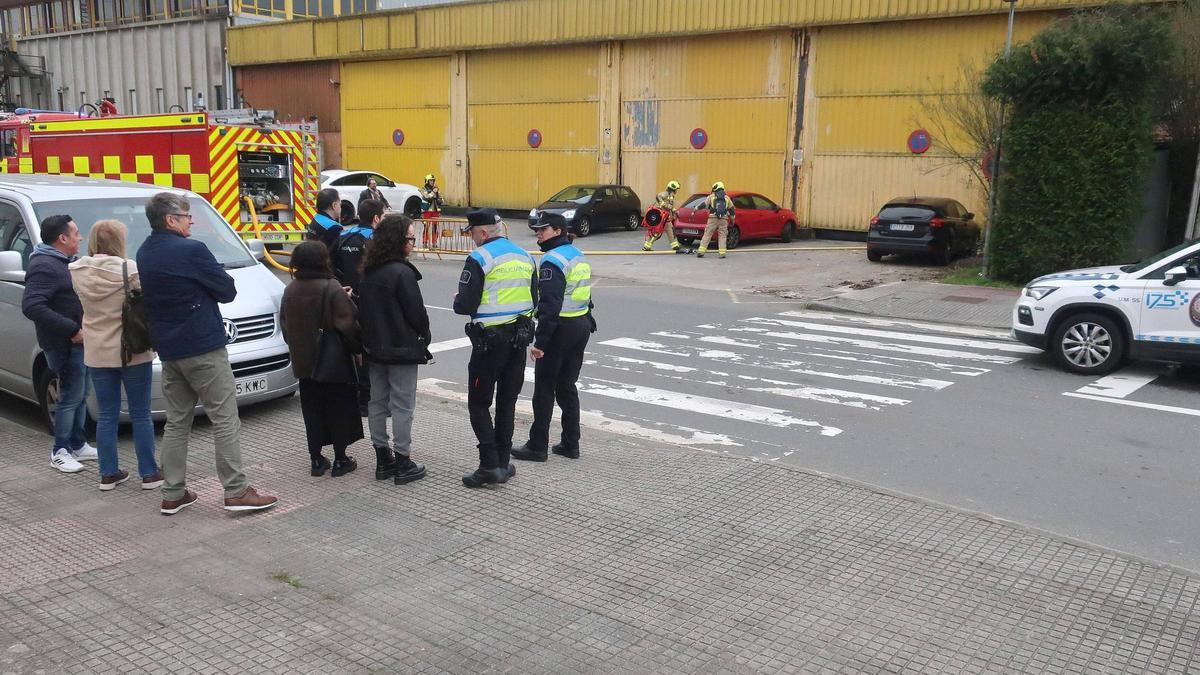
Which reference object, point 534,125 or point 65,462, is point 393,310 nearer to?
point 65,462

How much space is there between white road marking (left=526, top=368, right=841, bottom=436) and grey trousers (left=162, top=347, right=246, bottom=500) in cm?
422

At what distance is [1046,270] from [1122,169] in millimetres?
1990

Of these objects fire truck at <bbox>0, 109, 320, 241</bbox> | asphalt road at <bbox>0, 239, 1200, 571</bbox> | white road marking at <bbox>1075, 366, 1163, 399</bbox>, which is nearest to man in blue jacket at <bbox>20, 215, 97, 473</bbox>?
asphalt road at <bbox>0, 239, 1200, 571</bbox>

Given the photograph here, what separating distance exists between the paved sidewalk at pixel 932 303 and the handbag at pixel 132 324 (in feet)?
37.8

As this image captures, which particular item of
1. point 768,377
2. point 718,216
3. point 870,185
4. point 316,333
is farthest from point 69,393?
point 870,185

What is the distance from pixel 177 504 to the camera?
5.73m

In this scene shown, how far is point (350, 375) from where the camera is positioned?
6.20 metres

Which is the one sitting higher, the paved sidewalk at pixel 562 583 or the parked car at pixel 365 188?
the parked car at pixel 365 188

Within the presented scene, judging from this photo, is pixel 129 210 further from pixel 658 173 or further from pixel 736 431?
pixel 658 173

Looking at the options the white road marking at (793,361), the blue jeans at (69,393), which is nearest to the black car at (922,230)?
the white road marking at (793,361)

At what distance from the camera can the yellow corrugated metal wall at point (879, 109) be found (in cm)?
2336

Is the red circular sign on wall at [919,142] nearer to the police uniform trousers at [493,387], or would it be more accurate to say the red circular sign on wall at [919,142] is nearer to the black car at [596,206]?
the black car at [596,206]

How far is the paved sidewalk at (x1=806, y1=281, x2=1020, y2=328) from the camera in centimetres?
1441

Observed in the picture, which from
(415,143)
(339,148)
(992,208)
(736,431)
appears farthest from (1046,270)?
(339,148)
